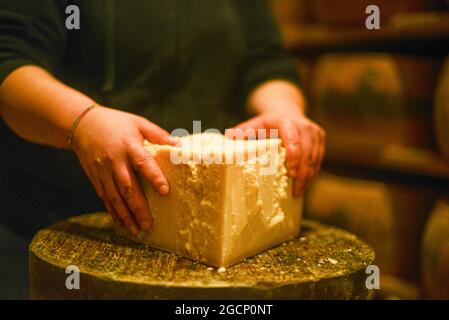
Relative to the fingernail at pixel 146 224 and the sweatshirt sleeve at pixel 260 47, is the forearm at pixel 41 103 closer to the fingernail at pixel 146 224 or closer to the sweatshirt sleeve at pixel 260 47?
the fingernail at pixel 146 224

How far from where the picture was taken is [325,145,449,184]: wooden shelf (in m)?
1.24

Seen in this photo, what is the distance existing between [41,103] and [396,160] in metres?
0.93

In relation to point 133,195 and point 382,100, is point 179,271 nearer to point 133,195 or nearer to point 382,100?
point 133,195

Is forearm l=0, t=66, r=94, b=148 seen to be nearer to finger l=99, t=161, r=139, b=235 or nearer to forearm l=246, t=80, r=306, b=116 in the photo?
finger l=99, t=161, r=139, b=235

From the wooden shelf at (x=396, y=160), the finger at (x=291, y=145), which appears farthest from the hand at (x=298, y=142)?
the wooden shelf at (x=396, y=160)

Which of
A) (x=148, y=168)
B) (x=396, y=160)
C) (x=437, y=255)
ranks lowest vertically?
(x=437, y=255)

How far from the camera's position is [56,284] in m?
0.57

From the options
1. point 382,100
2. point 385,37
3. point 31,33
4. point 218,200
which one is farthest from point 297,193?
point 385,37

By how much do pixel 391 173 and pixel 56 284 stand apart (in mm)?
1127

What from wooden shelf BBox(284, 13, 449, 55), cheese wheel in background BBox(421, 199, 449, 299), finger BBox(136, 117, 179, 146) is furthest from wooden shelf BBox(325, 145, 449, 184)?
finger BBox(136, 117, 179, 146)

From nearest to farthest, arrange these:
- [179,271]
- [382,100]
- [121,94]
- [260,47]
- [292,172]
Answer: [179,271] < [292,172] < [121,94] < [260,47] < [382,100]

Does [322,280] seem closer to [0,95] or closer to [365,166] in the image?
[0,95]

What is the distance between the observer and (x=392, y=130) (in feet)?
4.20
